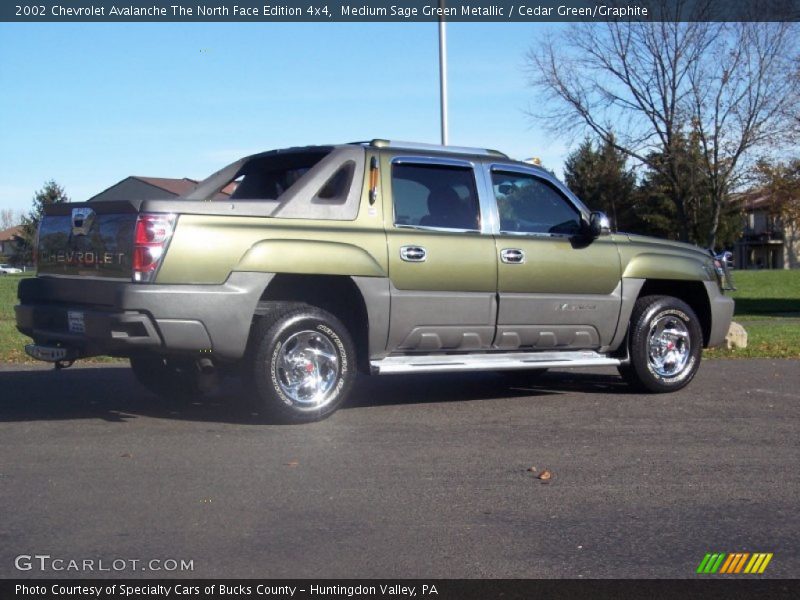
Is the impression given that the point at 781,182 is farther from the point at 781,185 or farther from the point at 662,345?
the point at 662,345

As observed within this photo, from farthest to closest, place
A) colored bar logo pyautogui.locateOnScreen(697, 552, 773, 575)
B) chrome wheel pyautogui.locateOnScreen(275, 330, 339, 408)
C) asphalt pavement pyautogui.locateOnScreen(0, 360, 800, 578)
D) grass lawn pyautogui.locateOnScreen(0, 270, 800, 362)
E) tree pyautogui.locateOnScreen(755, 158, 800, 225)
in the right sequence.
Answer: tree pyautogui.locateOnScreen(755, 158, 800, 225), grass lawn pyautogui.locateOnScreen(0, 270, 800, 362), chrome wheel pyautogui.locateOnScreen(275, 330, 339, 408), asphalt pavement pyautogui.locateOnScreen(0, 360, 800, 578), colored bar logo pyautogui.locateOnScreen(697, 552, 773, 575)

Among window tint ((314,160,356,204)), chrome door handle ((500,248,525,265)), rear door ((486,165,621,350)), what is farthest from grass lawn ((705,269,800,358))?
window tint ((314,160,356,204))

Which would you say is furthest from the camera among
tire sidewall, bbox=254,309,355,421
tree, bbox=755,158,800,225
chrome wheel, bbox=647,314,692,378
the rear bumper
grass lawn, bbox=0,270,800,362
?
tree, bbox=755,158,800,225

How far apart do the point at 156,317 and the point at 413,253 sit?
6.60ft

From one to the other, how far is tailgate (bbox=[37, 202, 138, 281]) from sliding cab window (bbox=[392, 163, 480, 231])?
6.62ft

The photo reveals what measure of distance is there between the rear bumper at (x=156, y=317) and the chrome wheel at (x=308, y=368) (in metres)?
0.39

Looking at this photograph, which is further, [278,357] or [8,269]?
[8,269]

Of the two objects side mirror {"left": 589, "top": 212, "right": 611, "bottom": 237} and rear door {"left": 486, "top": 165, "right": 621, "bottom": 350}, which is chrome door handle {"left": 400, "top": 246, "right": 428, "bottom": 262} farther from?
side mirror {"left": 589, "top": 212, "right": 611, "bottom": 237}

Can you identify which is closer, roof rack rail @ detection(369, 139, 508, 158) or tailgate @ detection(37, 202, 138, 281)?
tailgate @ detection(37, 202, 138, 281)

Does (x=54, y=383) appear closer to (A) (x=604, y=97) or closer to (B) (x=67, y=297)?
(B) (x=67, y=297)

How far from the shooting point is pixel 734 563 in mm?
4324

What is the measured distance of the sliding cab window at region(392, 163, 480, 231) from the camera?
7.96m
